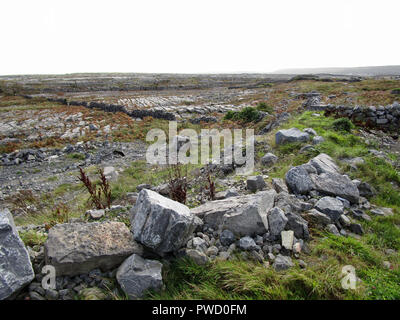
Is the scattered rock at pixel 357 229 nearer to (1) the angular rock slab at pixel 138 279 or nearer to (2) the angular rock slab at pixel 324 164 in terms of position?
(2) the angular rock slab at pixel 324 164

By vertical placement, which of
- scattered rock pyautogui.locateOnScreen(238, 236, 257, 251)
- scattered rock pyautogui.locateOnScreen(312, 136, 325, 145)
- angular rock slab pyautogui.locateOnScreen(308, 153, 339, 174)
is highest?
scattered rock pyautogui.locateOnScreen(312, 136, 325, 145)

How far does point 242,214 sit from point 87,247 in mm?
2053

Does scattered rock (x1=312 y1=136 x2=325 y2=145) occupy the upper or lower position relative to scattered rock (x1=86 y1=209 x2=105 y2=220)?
upper

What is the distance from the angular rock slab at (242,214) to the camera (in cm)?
326

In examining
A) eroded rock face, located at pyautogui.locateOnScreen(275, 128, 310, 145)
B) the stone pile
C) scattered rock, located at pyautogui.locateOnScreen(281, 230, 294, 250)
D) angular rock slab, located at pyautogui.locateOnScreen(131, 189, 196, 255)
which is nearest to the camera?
angular rock slab, located at pyautogui.locateOnScreen(131, 189, 196, 255)

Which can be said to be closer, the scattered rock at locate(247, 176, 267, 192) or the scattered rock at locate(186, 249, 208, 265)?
the scattered rock at locate(186, 249, 208, 265)

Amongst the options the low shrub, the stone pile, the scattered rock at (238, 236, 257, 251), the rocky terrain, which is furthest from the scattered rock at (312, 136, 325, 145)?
the scattered rock at (238, 236, 257, 251)

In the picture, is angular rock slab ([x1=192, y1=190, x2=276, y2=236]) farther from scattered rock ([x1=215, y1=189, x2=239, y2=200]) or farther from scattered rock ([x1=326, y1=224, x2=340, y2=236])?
scattered rock ([x1=326, y1=224, x2=340, y2=236])

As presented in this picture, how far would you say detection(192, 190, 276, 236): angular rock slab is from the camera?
10.7ft

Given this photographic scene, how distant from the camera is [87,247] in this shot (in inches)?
109

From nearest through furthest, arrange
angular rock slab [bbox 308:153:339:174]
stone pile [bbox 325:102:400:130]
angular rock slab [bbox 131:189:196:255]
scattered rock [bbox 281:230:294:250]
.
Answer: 1. angular rock slab [bbox 131:189:196:255]
2. scattered rock [bbox 281:230:294:250]
3. angular rock slab [bbox 308:153:339:174]
4. stone pile [bbox 325:102:400:130]

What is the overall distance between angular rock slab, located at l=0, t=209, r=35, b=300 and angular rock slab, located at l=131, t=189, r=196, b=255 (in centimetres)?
117
